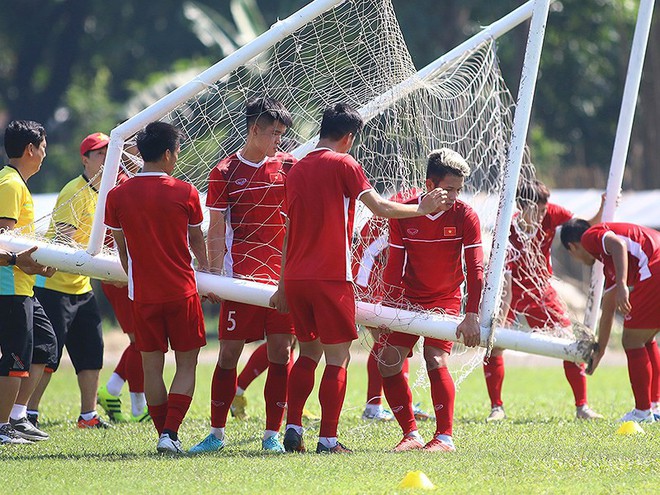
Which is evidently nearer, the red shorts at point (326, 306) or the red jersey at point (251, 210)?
the red shorts at point (326, 306)

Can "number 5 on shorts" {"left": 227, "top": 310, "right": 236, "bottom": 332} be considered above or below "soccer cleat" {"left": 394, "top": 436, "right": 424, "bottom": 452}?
above

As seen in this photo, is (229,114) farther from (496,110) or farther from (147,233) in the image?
(496,110)

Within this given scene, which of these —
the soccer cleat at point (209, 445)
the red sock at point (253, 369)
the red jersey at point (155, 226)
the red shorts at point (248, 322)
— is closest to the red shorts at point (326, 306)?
the red shorts at point (248, 322)

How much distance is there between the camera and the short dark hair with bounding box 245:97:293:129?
7.20m

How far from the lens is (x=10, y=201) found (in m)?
7.43

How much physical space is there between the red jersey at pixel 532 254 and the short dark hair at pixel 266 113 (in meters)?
2.94

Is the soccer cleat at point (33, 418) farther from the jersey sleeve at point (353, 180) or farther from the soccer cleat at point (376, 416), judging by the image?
the jersey sleeve at point (353, 180)

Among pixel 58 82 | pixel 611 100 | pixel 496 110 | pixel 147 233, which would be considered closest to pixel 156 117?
pixel 147 233

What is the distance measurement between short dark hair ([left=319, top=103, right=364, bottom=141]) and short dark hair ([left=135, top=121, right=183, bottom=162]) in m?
0.96

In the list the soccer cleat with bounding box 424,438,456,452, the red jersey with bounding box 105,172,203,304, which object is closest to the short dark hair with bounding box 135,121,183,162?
the red jersey with bounding box 105,172,203,304

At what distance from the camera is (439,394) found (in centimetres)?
709

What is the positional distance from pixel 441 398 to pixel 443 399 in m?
0.02

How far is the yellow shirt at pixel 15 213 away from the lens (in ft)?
24.3

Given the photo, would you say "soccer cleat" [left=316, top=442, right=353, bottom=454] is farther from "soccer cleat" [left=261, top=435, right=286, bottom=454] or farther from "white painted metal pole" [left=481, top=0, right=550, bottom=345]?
"white painted metal pole" [left=481, top=0, right=550, bottom=345]
